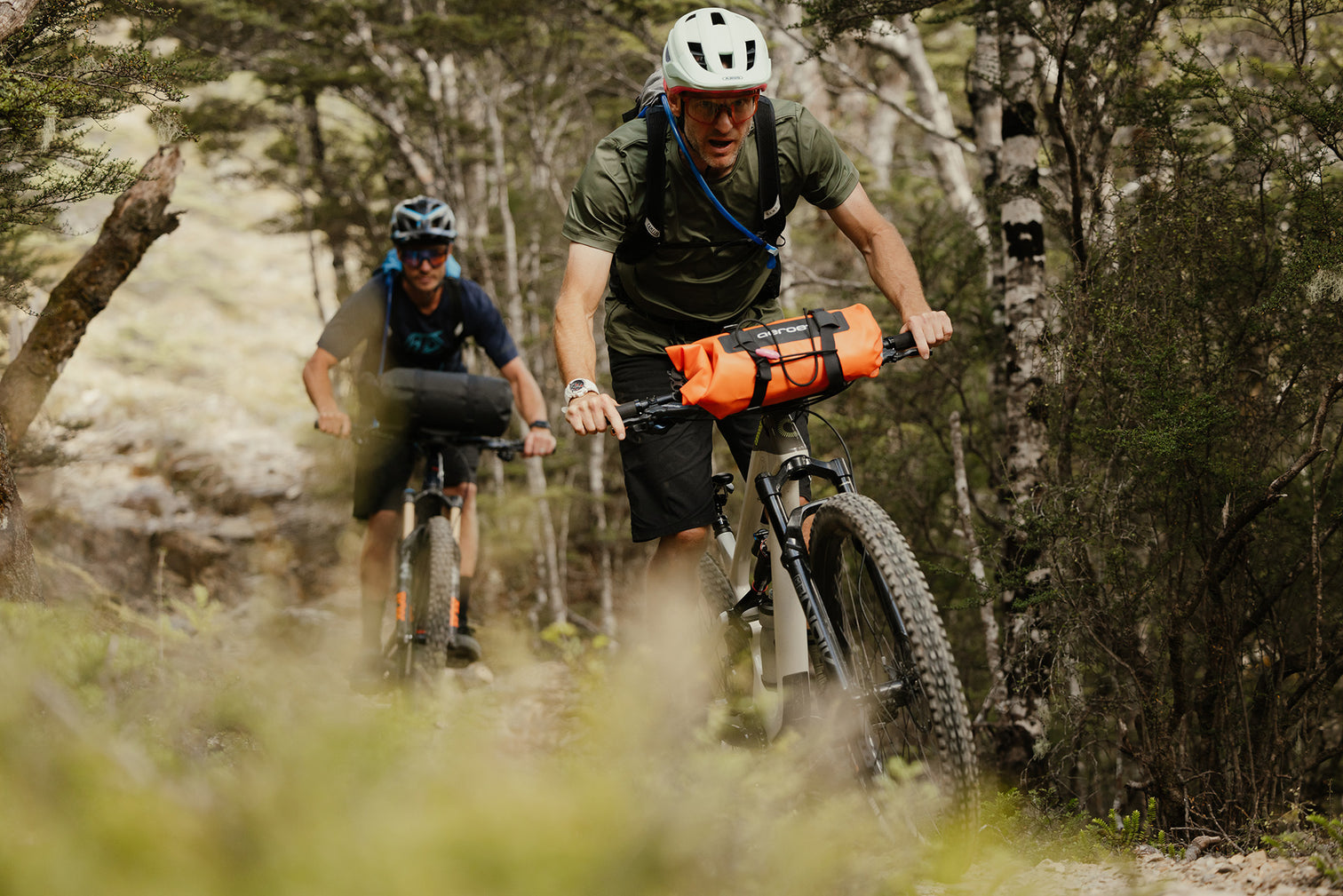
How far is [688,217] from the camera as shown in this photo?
151 inches

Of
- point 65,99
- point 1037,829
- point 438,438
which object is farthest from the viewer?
point 438,438

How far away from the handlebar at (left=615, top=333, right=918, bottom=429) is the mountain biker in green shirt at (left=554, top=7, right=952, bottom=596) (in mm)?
46

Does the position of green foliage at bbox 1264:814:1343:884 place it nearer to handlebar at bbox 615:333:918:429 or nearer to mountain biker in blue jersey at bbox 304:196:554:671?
handlebar at bbox 615:333:918:429

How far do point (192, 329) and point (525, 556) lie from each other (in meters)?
12.3

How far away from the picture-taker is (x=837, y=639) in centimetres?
338

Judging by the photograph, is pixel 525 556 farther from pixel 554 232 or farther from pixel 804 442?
pixel 804 442

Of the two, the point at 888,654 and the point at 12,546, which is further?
the point at 12,546

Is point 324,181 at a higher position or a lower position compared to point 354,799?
higher

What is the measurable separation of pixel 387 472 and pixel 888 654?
381 centimetres

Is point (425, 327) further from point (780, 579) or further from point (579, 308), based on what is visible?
point (780, 579)

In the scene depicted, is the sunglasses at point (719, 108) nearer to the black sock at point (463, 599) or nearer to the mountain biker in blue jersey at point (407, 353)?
the mountain biker in blue jersey at point (407, 353)

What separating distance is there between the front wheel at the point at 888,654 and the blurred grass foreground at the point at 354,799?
0.96 ft

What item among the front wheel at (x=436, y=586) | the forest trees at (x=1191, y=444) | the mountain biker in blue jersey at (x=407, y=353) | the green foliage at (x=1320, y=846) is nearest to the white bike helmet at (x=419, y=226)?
the mountain biker in blue jersey at (x=407, y=353)

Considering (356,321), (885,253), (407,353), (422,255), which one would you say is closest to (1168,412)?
(885,253)
